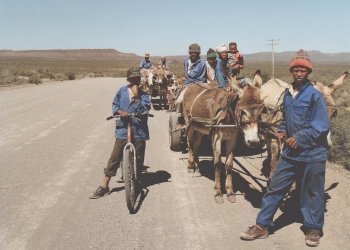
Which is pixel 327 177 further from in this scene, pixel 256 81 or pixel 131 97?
pixel 131 97

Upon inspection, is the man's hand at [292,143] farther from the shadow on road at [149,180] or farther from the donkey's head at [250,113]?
the shadow on road at [149,180]

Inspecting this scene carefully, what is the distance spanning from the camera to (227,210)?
5.50 metres

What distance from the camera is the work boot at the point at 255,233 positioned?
14.8 feet

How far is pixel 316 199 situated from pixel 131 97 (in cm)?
348

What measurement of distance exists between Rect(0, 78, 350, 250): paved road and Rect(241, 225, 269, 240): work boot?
0.09 metres

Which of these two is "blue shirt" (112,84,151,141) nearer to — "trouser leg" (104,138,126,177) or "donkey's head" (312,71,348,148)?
"trouser leg" (104,138,126,177)

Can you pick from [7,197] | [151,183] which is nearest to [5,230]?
[7,197]

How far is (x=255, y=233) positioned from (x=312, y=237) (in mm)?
772

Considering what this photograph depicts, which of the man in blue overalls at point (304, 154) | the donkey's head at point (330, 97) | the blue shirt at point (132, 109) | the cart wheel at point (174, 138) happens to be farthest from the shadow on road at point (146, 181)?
the donkey's head at point (330, 97)

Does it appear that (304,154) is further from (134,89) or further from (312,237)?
(134,89)

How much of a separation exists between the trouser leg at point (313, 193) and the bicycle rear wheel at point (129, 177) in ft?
8.77

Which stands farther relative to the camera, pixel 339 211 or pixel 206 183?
pixel 206 183

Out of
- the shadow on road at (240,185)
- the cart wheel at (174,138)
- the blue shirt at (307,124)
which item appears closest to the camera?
the blue shirt at (307,124)

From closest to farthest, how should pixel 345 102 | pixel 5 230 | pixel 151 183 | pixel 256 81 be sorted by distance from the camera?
pixel 5 230, pixel 256 81, pixel 151 183, pixel 345 102
